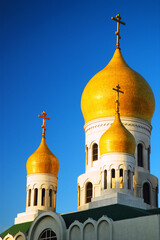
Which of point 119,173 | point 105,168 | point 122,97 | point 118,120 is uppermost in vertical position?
point 122,97

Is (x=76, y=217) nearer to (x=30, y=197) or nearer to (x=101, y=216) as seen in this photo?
(x=101, y=216)

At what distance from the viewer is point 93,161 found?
36.9 m

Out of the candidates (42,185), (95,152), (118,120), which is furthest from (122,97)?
(42,185)

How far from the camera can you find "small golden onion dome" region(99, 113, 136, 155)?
32.7m

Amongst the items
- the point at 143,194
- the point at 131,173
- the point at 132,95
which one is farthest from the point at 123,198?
the point at 132,95

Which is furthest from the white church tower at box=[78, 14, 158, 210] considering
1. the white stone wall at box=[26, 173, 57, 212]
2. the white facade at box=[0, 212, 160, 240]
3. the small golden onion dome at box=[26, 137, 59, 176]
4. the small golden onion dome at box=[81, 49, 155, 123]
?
the white facade at box=[0, 212, 160, 240]

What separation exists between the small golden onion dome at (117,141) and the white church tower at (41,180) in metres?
5.99

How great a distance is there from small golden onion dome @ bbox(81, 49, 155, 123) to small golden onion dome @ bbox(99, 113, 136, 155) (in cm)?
373

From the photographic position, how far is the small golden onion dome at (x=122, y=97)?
36.8 metres

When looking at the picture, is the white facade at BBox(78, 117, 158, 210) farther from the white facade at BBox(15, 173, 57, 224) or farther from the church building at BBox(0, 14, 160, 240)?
the white facade at BBox(15, 173, 57, 224)

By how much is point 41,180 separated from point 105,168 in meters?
6.59

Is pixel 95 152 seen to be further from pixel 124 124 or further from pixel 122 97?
pixel 122 97

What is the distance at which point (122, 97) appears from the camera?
36750 millimetres

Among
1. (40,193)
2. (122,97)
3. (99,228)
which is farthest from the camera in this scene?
(40,193)
